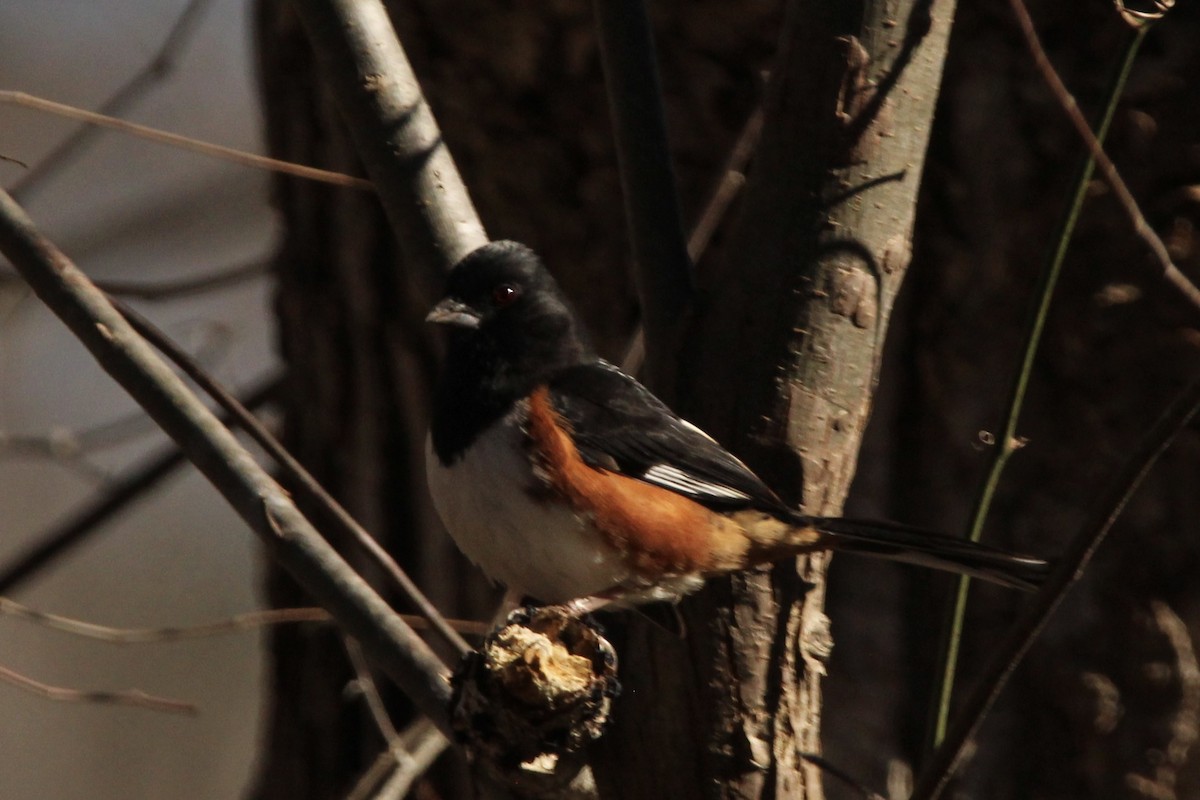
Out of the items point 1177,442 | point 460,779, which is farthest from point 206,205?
point 1177,442

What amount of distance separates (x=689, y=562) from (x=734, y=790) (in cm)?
50

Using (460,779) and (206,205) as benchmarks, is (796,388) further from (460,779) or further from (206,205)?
(206,205)

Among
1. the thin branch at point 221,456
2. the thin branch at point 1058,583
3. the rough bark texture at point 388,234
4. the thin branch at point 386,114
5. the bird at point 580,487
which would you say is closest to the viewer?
the thin branch at point 1058,583

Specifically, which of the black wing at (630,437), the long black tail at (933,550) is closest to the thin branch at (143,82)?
the black wing at (630,437)

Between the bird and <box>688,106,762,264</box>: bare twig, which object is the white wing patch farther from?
<box>688,106,762,264</box>: bare twig

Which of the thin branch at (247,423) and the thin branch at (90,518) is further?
the thin branch at (90,518)

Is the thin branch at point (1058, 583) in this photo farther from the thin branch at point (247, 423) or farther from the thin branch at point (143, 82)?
the thin branch at point (143, 82)

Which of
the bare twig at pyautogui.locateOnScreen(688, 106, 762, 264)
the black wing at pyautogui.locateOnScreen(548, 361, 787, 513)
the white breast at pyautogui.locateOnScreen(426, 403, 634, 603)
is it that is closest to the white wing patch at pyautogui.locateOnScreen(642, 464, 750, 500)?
the black wing at pyautogui.locateOnScreen(548, 361, 787, 513)

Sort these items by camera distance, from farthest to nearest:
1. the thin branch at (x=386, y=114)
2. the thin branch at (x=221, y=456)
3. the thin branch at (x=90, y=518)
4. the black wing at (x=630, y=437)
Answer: the thin branch at (x=90, y=518) < the black wing at (x=630, y=437) < the thin branch at (x=386, y=114) < the thin branch at (x=221, y=456)

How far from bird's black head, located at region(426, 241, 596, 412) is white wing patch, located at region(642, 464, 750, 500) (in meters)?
0.30

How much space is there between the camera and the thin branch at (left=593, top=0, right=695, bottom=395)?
2.05 m

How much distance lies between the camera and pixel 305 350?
3.33 meters

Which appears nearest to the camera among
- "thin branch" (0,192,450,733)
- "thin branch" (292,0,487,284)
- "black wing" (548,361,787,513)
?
"thin branch" (0,192,450,733)

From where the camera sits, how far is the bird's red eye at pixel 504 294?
7.95 feet
